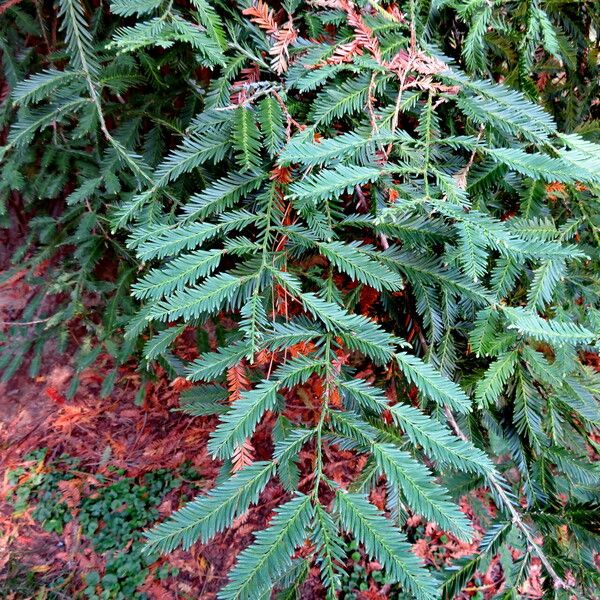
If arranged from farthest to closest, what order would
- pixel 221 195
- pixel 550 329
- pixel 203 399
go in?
pixel 203 399, pixel 221 195, pixel 550 329

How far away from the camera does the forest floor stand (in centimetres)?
225

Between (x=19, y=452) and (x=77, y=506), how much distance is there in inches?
20.7

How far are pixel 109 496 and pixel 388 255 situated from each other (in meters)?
2.19

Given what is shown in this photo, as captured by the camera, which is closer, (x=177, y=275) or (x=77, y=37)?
(x=177, y=275)

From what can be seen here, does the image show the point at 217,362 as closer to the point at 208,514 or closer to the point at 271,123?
the point at 208,514

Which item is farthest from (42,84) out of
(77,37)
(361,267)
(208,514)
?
(208,514)

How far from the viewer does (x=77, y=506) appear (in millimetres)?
2492

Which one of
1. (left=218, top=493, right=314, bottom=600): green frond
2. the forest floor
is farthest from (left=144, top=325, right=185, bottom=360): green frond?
the forest floor

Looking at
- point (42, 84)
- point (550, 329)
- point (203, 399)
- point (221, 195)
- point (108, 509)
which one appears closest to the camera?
point (550, 329)

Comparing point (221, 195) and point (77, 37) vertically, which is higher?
point (77, 37)

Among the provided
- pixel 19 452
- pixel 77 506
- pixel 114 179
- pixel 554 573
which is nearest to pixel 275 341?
pixel 554 573

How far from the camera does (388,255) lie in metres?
1.14

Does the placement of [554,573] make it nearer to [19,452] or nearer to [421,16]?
[421,16]

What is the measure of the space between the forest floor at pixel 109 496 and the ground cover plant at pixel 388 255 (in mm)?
1242
